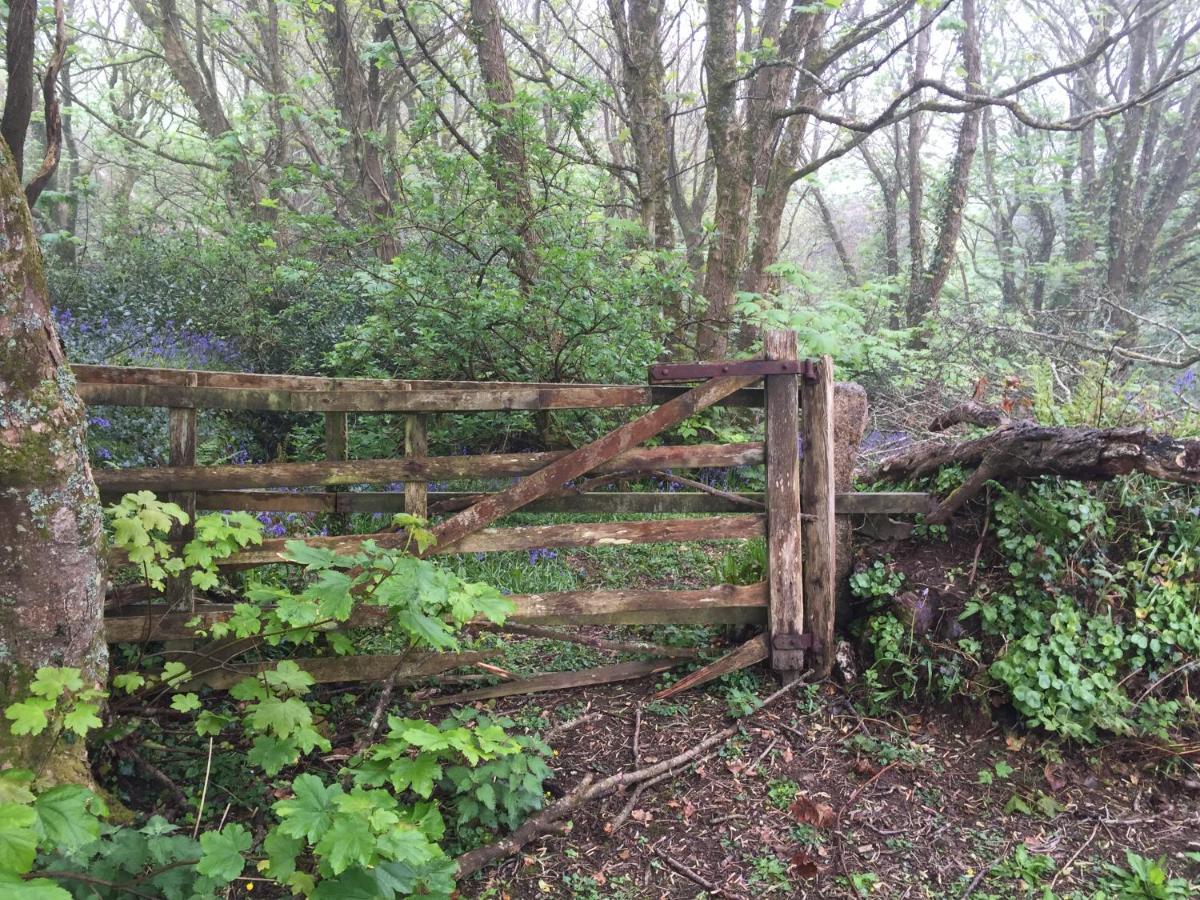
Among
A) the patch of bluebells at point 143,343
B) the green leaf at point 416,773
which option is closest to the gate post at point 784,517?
the green leaf at point 416,773

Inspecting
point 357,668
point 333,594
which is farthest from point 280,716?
point 357,668

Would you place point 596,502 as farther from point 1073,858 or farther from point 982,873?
point 1073,858

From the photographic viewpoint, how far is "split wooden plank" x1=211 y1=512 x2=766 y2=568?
363cm

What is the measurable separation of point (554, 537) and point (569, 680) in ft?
2.75

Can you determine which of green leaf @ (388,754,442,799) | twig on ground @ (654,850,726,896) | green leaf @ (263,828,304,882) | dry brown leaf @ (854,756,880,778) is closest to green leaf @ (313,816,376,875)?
green leaf @ (263,828,304,882)

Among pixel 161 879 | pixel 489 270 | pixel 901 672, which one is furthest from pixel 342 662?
pixel 489 270

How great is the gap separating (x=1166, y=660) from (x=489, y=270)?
554 centimetres

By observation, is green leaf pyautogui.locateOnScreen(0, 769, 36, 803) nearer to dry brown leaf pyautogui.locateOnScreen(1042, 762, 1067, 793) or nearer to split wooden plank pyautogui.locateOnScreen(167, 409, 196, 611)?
split wooden plank pyautogui.locateOnScreen(167, 409, 196, 611)

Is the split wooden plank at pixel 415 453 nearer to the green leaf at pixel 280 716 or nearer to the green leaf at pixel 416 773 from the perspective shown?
the green leaf at pixel 280 716

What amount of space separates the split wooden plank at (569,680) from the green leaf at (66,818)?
200 cm

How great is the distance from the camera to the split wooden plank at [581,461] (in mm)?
3721

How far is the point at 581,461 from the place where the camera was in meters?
3.84

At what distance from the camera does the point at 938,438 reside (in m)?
5.43

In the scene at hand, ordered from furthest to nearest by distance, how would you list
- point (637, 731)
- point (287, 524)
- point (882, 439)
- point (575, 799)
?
point (882, 439), point (287, 524), point (637, 731), point (575, 799)
